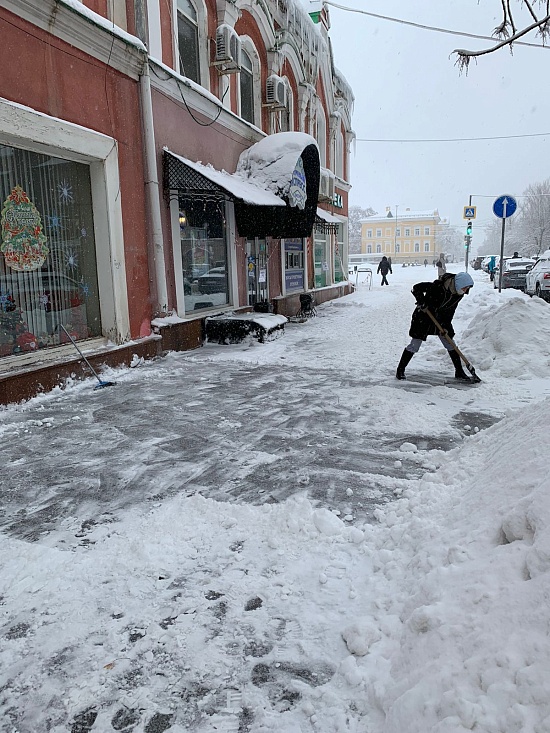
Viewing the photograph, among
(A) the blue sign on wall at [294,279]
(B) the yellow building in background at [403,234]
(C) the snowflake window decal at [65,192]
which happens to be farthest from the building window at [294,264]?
(B) the yellow building in background at [403,234]

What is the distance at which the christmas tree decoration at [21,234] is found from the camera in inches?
230

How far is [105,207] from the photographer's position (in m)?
7.16

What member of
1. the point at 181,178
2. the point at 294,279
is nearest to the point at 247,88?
the point at 294,279

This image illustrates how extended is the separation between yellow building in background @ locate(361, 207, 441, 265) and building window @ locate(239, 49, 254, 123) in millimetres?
84770

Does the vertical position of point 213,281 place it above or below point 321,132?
below

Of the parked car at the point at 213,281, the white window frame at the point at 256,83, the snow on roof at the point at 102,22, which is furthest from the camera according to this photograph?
the white window frame at the point at 256,83

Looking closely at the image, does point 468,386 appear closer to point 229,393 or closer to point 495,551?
point 229,393

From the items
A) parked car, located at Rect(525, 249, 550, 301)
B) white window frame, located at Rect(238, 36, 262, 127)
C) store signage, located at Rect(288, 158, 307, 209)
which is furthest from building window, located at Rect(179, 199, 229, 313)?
parked car, located at Rect(525, 249, 550, 301)

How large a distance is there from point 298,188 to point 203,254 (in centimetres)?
271

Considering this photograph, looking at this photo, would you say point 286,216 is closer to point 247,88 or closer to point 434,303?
point 247,88

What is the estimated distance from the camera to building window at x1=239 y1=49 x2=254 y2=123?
1256 cm

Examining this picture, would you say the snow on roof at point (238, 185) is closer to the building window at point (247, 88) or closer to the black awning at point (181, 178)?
the black awning at point (181, 178)

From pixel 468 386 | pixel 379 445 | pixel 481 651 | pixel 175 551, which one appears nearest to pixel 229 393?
pixel 379 445

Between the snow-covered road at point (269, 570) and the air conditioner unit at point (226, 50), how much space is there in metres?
8.02
